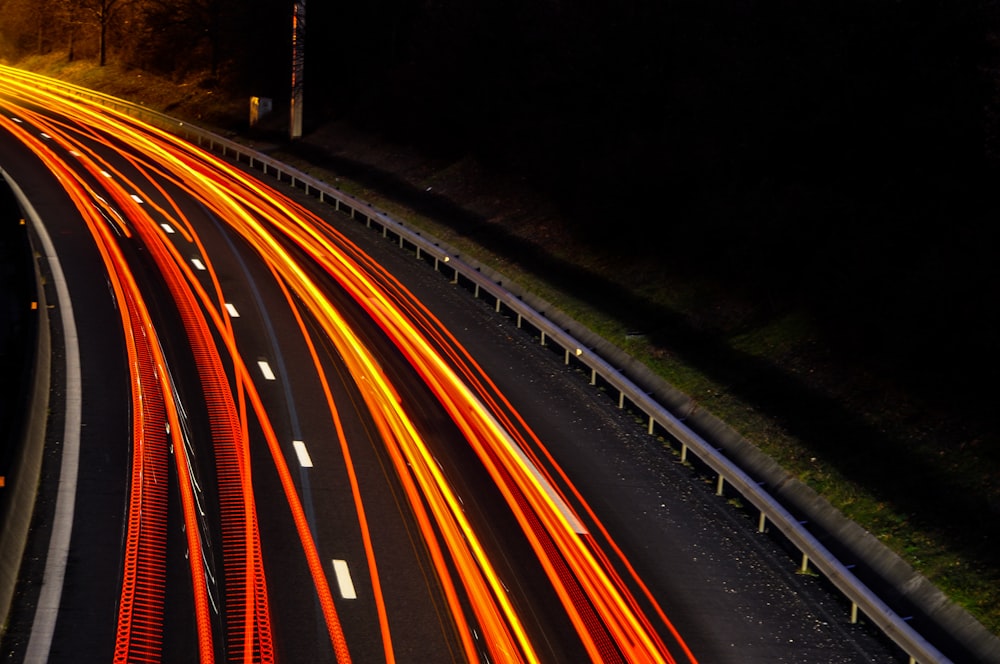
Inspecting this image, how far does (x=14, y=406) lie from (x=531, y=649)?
814 centimetres

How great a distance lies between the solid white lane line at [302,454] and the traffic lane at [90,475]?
2517mm

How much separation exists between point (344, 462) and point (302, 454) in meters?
0.68

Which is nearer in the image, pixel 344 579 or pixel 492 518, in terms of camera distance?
pixel 344 579

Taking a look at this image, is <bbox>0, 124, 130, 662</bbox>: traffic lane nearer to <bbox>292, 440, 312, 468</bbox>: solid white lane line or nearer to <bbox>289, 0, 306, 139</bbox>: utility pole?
<bbox>292, 440, 312, 468</bbox>: solid white lane line

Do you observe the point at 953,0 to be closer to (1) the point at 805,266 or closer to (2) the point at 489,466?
(1) the point at 805,266

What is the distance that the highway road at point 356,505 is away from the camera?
14.2 metres

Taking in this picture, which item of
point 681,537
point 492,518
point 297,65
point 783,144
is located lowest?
point 681,537

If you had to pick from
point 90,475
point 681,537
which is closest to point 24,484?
point 90,475

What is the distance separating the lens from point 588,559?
1670 centimetres

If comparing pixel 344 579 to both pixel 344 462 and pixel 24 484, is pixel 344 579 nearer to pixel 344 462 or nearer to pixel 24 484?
pixel 344 462

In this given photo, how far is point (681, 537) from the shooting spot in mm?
17922

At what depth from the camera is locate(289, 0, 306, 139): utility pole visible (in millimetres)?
55312

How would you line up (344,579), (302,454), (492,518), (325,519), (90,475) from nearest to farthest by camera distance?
1. (344,579)
2. (325,519)
3. (492,518)
4. (90,475)
5. (302,454)

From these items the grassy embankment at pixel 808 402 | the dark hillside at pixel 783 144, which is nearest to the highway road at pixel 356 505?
the grassy embankment at pixel 808 402
